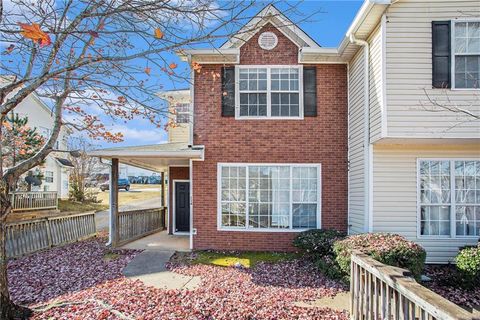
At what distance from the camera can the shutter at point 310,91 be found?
1052cm

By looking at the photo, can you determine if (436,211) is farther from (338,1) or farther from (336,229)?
(338,1)

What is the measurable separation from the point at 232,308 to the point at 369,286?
221cm

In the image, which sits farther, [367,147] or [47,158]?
[47,158]

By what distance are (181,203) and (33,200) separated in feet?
40.6

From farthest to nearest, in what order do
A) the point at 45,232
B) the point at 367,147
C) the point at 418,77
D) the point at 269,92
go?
the point at 45,232, the point at 269,92, the point at 367,147, the point at 418,77

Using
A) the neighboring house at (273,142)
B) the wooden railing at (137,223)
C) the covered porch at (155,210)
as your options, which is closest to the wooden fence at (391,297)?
the neighboring house at (273,142)

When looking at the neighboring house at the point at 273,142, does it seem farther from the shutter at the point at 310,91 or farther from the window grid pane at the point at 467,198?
the window grid pane at the point at 467,198

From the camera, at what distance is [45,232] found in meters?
11.1

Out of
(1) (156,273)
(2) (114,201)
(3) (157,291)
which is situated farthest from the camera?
(2) (114,201)

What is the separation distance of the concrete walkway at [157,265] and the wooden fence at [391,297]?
3476mm

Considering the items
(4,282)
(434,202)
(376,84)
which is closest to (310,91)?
(376,84)

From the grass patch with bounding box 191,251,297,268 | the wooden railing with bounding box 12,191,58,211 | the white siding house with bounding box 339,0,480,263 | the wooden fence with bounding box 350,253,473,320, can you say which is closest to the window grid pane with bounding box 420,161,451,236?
the white siding house with bounding box 339,0,480,263

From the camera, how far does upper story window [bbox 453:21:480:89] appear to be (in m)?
8.02

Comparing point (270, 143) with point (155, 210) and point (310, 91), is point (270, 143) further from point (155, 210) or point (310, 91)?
point (155, 210)
